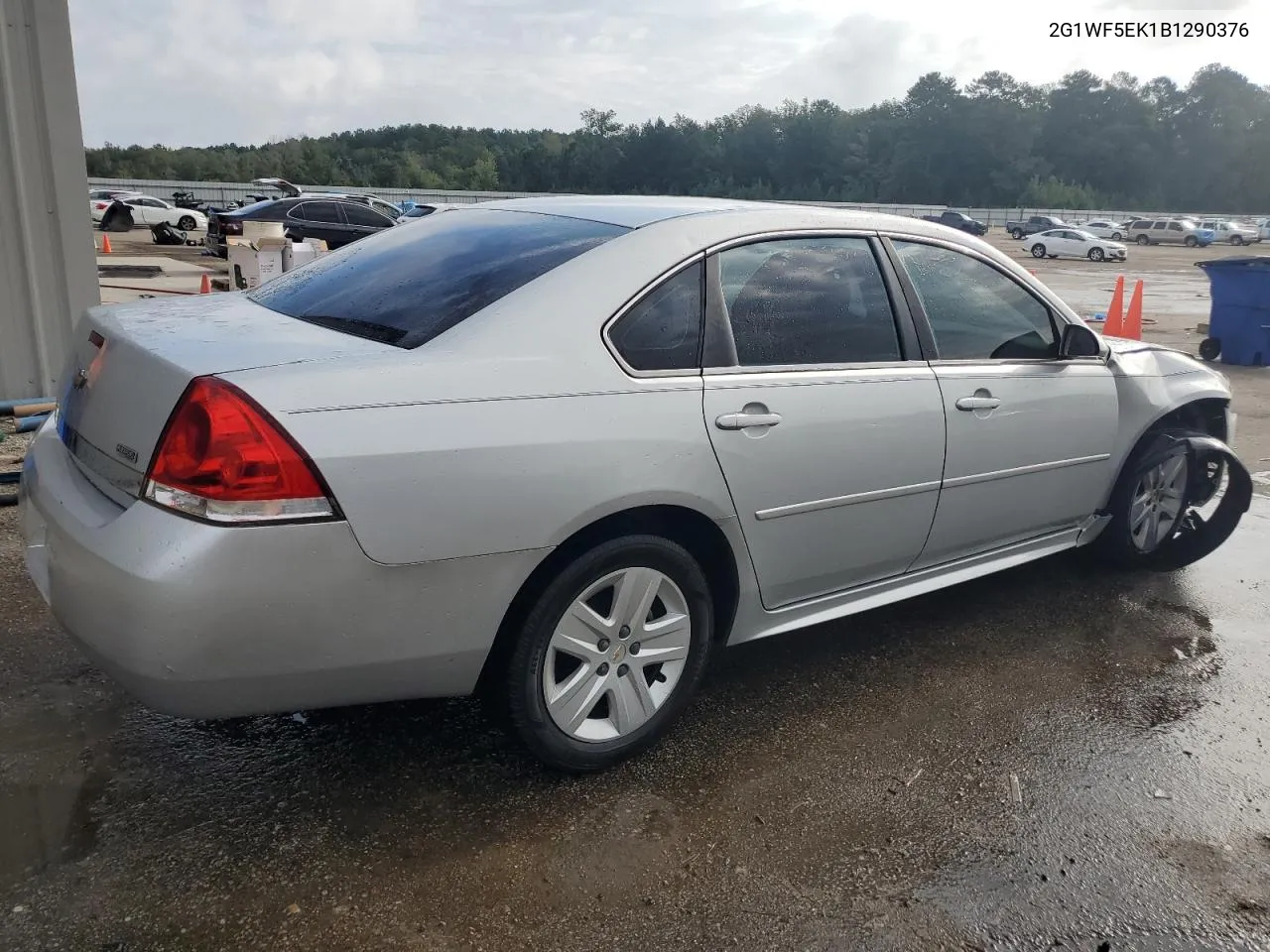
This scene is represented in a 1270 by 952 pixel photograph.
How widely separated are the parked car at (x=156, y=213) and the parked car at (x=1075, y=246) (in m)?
32.0

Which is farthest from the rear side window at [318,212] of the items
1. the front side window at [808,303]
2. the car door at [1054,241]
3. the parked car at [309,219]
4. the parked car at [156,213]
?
the car door at [1054,241]

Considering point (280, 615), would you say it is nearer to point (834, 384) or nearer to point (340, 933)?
point (340, 933)

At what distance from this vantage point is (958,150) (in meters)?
96.6

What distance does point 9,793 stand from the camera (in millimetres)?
2609

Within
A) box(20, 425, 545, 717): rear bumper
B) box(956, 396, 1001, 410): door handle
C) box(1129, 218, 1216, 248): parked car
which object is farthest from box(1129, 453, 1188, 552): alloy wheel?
box(1129, 218, 1216, 248): parked car

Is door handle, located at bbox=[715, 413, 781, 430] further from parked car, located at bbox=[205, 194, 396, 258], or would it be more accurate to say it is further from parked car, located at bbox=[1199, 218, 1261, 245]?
parked car, located at bbox=[1199, 218, 1261, 245]

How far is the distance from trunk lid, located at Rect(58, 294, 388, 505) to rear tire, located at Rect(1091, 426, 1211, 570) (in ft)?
10.9

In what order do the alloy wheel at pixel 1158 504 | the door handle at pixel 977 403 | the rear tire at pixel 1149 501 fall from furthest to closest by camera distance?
the alloy wheel at pixel 1158 504 → the rear tire at pixel 1149 501 → the door handle at pixel 977 403

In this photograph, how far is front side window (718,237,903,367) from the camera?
303 centimetres

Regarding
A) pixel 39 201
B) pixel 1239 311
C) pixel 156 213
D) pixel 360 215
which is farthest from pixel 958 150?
pixel 39 201

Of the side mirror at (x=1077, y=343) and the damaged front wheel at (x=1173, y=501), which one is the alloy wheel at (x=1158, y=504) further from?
the side mirror at (x=1077, y=343)

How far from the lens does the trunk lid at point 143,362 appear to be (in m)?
2.31

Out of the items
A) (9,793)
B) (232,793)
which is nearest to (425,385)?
(232,793)

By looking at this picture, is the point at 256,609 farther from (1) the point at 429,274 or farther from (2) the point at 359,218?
(2) the point at 359,218
